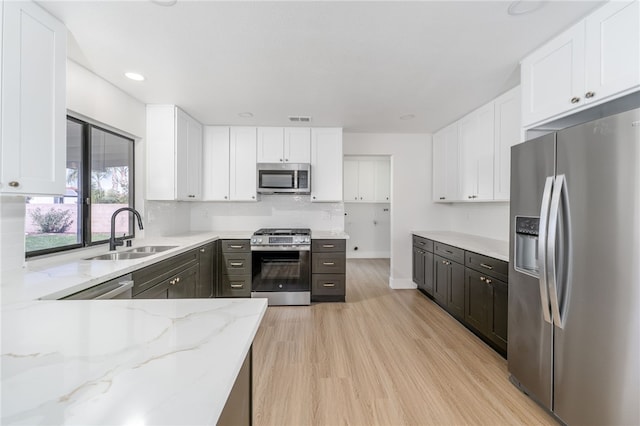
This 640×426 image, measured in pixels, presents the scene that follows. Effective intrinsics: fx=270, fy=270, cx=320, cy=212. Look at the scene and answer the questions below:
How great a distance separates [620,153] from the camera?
1.26m

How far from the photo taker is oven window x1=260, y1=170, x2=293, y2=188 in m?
3.72

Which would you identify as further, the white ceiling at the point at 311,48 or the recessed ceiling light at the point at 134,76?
the recessed ceiling light at the point at 134,76

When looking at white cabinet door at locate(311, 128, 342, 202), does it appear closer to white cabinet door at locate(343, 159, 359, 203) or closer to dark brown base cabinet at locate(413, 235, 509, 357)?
dark brown base cabinet at locate(413, 235, 509, 357)

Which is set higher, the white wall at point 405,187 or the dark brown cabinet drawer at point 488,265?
the white wall at point 405,187

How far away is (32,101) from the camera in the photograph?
148 cm

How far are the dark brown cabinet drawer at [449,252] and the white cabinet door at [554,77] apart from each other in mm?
1398

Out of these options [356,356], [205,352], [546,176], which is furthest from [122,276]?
[546,176]

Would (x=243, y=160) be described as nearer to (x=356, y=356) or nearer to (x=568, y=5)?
(x=356, y=356)

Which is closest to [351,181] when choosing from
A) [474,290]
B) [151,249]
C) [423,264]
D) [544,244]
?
[423,264]

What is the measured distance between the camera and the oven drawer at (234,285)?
3.44 m

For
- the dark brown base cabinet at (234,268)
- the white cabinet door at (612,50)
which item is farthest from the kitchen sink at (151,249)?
the white cabinet door at (612,50)

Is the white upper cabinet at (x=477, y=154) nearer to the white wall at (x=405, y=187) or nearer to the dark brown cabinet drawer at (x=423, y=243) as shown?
the dark brown cabinet drawer at (x=423, y=243)

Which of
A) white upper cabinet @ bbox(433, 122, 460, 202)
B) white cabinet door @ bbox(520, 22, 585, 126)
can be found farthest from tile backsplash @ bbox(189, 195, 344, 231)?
white cabinet door @ bbox(520, 22, 585, 126)

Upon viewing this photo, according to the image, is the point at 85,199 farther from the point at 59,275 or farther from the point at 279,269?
the point at 279,269
